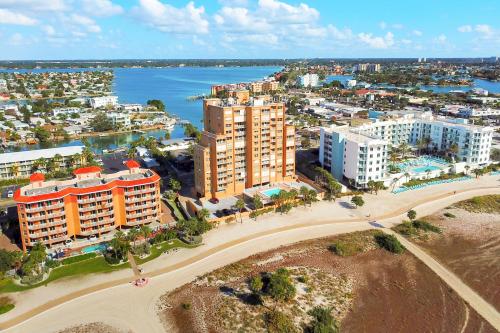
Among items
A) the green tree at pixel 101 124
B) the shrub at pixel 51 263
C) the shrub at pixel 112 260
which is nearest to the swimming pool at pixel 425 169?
the shrub at pixel 112 260

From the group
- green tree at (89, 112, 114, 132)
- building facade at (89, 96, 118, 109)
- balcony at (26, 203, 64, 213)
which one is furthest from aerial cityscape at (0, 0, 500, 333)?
building facade at (89, 96, 118, 109)

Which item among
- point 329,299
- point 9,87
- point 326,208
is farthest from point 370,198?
point 9,87

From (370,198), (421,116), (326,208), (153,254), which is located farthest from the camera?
(421,116)

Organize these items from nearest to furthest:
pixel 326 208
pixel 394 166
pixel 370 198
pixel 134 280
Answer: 1. pixel 134 280
2. pixel 326 208
3. pixel 370 198
4. pixel 394 166

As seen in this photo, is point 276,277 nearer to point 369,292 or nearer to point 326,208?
point 369,292

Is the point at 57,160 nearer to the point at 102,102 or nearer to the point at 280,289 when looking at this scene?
the point at 280,289

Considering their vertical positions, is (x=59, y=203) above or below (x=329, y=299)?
above

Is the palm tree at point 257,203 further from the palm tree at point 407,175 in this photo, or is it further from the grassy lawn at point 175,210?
the palm tree at point 407,175

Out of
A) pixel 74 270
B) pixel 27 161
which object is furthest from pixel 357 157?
pixel 27 161
